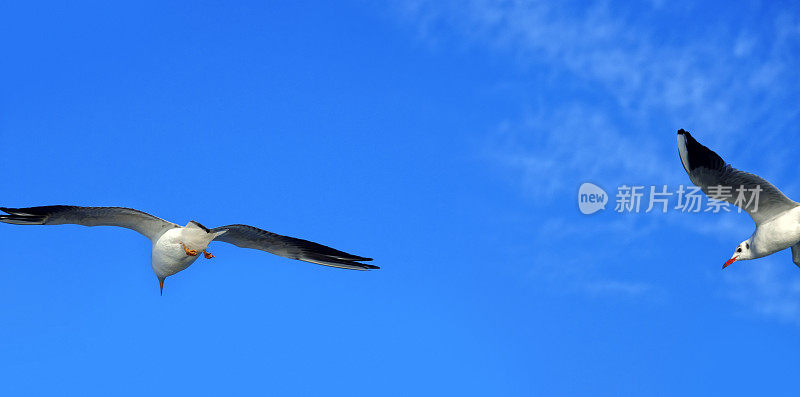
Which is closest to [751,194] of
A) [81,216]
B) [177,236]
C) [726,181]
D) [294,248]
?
[726,181]

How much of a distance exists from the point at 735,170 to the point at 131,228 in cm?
1233

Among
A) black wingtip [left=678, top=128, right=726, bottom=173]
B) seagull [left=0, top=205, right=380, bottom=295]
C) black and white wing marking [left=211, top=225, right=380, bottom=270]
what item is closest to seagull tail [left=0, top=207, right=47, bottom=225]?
seagull [left=0, top=205, right=380, bottom=295]

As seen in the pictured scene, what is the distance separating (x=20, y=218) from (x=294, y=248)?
17.8 ft

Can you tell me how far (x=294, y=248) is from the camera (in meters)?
17.8

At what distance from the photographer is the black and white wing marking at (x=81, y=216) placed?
653 inches

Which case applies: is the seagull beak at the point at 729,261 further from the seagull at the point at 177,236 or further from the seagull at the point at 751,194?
the seagull at the point at 177,236

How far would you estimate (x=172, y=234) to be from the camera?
56.0 feet

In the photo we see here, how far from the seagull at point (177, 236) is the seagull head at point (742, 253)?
8156 millimetres

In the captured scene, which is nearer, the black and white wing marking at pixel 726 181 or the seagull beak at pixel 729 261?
the black and white wing marking at pixel 726 181

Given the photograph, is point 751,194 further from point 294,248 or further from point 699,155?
point 294,248

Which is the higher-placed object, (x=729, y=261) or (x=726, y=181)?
(x=726, y=181)

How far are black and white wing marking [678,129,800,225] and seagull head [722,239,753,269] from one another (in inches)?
49.4

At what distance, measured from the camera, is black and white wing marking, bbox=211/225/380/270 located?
679 inches

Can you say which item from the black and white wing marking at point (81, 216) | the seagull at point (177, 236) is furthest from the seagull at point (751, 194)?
the black and white wing marking at point (81, 216)
